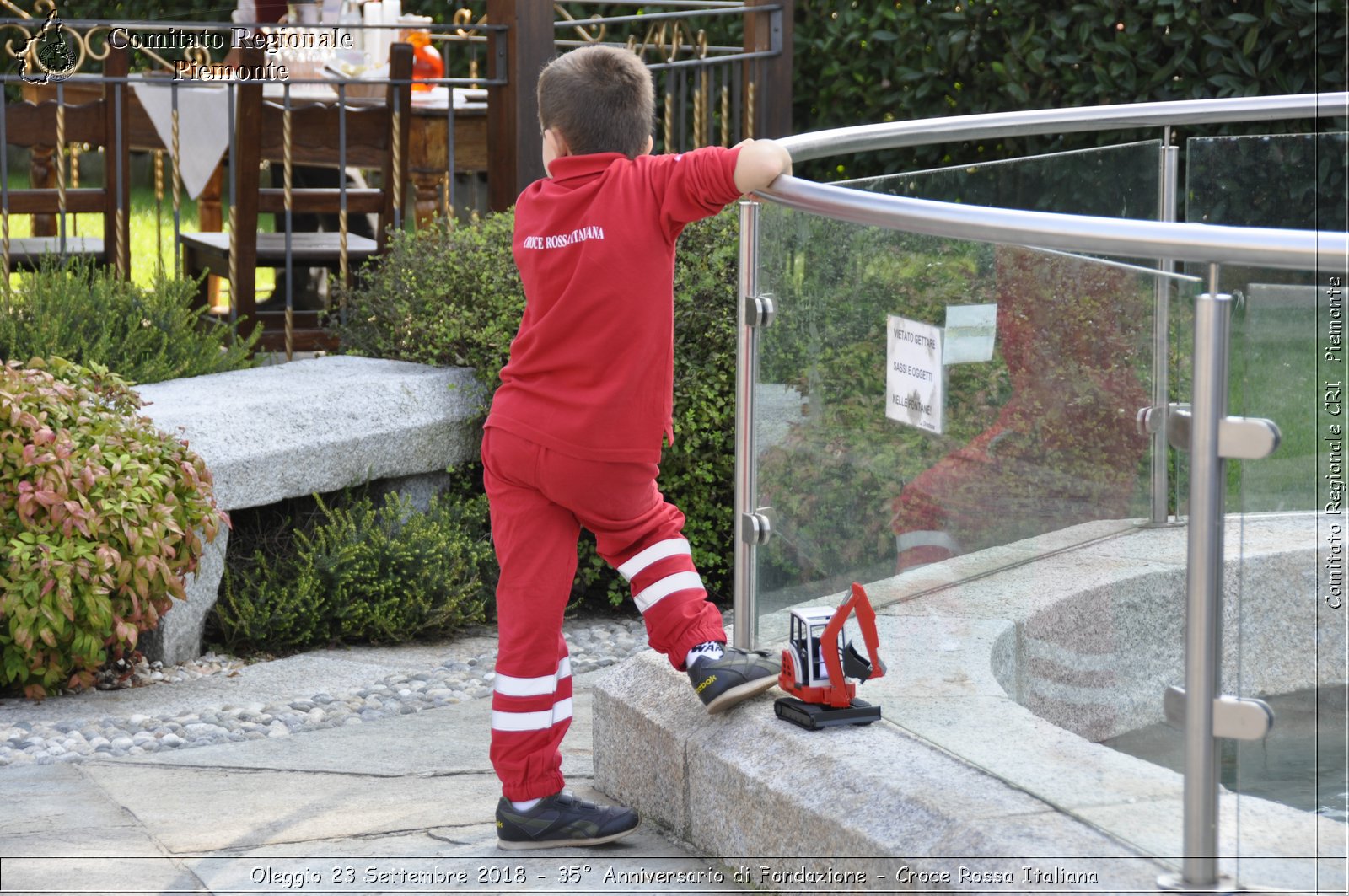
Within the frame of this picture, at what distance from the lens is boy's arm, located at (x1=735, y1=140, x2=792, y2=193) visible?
9.16ft

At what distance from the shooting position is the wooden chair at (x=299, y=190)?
5910 millimetres

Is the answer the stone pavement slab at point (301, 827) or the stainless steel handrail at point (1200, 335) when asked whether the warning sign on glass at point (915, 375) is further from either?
the stone pavement slab at point (301, 827)

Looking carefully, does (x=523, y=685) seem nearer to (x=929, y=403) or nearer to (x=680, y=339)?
(x=929, y=403)

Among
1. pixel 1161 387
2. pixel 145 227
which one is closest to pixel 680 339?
pixel 1161 387

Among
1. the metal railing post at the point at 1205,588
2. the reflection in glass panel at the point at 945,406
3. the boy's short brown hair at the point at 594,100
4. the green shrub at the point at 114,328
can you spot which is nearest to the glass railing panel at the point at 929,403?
the reflection in glass panel at the point at 945,406

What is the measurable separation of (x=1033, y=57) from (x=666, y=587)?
18.1 feet

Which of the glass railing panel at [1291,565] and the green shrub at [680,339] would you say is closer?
the glass railing panel at [1291,565]

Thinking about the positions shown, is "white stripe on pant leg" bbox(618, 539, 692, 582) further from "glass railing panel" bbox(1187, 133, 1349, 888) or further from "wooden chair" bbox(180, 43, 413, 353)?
"wooden chair" bbox(180, 43, 413, 353)

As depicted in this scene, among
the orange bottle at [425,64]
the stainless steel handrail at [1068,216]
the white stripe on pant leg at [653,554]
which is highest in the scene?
the orange bottle at [425,64]

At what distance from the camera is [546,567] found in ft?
9.78

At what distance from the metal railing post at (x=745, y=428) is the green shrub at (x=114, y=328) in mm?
2736

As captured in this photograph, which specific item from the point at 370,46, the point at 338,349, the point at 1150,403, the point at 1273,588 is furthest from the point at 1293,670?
the point at 370,46

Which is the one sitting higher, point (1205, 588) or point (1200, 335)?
point (1200, 335)

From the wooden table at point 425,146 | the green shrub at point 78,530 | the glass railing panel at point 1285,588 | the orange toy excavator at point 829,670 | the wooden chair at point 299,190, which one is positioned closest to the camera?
the glass railing panel at point 1285,588
